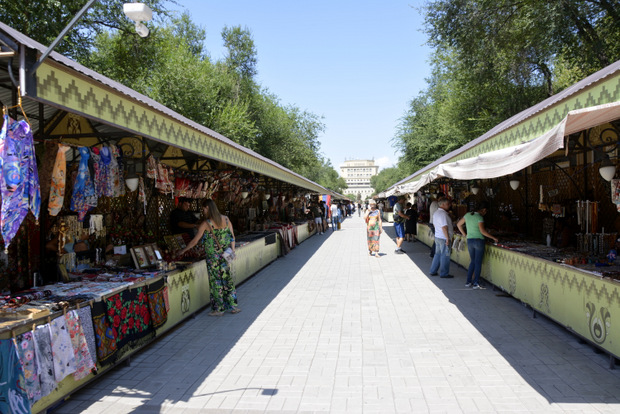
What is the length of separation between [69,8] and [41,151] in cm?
994

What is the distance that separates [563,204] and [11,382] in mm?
9466

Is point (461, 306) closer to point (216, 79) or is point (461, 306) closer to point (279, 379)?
point (279, 379)

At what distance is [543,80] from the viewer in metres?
19.4

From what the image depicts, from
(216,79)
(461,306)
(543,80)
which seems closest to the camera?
(461,306)

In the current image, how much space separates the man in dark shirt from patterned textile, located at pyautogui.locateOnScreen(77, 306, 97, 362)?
4530 millimetres

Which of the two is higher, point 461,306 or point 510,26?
point 510,26

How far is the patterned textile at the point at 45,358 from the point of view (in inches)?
132

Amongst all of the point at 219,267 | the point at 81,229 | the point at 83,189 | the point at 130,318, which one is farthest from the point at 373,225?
the point at 83,189

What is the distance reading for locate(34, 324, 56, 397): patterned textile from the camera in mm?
3348

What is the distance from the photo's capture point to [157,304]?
5332mm

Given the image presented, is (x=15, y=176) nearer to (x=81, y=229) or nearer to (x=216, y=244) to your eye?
(x=81, y=229)

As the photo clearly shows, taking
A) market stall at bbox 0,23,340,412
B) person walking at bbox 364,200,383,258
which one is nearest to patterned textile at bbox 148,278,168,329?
market stall at bbox 0,23,340,412

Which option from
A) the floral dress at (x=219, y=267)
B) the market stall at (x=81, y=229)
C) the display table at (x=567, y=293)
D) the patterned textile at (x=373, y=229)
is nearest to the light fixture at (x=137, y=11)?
the market stall at (x=81, y=229)

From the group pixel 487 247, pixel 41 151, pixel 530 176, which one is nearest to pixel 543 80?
pixel 530 176
